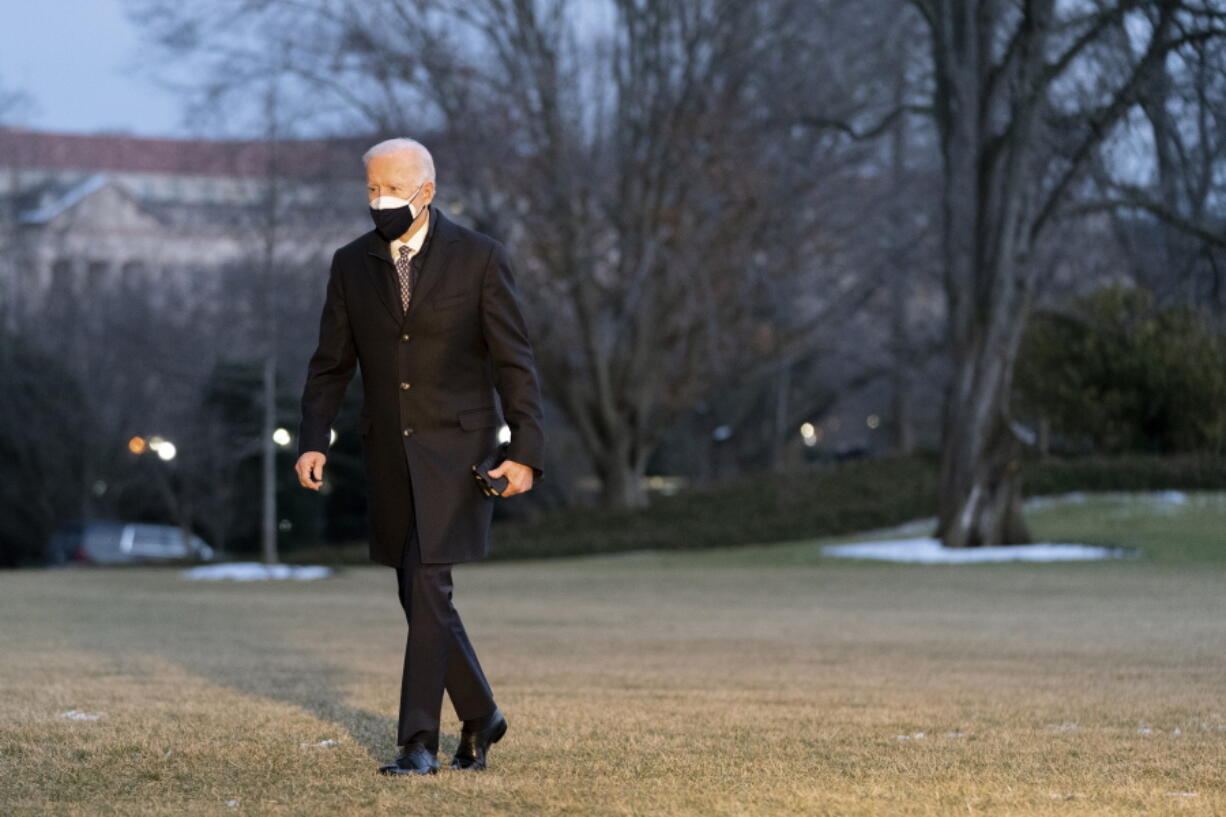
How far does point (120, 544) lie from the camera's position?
135ft

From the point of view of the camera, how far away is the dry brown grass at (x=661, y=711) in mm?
5336

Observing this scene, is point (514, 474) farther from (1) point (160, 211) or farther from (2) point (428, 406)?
(1) point (160, 211)

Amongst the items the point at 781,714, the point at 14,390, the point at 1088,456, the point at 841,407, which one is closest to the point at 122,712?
the point at 781,714

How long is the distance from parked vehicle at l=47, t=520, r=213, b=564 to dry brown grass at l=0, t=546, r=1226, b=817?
21.2m

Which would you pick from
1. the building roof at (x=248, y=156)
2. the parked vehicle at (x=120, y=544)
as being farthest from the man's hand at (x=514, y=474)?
the parked vehicle at (x=120, y=544)

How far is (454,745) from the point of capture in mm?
6508

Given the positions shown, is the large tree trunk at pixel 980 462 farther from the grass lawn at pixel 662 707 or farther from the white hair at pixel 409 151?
the white hair at pixel 409 151

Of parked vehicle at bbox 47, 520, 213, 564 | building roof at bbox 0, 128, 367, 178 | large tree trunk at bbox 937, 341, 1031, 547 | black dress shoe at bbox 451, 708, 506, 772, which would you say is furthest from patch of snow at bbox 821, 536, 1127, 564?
black dress shoe at bbox 451, 708, 506, 772

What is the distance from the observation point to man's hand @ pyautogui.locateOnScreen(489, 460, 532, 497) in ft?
18.4

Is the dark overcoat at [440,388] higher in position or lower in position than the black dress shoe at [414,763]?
higher

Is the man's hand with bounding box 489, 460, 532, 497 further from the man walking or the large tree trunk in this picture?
the large tree trunk

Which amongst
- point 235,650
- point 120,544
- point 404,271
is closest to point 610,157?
point 120,544

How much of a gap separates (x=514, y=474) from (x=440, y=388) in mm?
371

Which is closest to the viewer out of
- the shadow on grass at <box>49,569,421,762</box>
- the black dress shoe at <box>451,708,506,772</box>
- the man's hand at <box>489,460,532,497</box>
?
the man's hand at <box>489,460,532,497</box>
